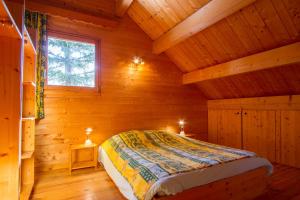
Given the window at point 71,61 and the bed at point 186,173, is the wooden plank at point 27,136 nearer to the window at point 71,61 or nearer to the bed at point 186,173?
the window at point 71,61

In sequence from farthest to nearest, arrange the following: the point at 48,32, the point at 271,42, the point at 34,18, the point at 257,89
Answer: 1. the point at 257,89
2. the point at 48,32
3. the point at 34,18
4. the point at 271,42

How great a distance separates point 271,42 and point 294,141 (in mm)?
1799

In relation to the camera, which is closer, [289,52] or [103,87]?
[289,52]

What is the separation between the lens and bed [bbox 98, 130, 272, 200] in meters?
1.61

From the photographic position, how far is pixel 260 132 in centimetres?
366

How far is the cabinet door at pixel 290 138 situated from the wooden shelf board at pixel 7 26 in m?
4.00

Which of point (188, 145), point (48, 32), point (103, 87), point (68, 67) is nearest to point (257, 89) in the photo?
point (188, 145)

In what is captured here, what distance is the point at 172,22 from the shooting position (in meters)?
3.22

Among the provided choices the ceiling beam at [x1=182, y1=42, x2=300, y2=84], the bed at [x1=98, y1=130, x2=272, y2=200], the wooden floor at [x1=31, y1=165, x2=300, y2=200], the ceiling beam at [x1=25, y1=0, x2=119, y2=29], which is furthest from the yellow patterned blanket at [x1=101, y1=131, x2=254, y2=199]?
the ceiling beam at [x1=25, y1=0, x2=119, y2=29]

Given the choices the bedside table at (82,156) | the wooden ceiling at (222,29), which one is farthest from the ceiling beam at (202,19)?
the bedside table at (82,156)

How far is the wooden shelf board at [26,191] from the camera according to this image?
2.07 m

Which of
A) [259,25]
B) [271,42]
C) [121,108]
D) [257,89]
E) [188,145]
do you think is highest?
[259,25]

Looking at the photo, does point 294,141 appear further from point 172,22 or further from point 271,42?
point 172,22

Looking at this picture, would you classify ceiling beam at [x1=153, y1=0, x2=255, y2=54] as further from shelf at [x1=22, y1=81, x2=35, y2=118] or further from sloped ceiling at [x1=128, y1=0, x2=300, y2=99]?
shelf at [x1=22, y1=81, x2=35, y2=118]
